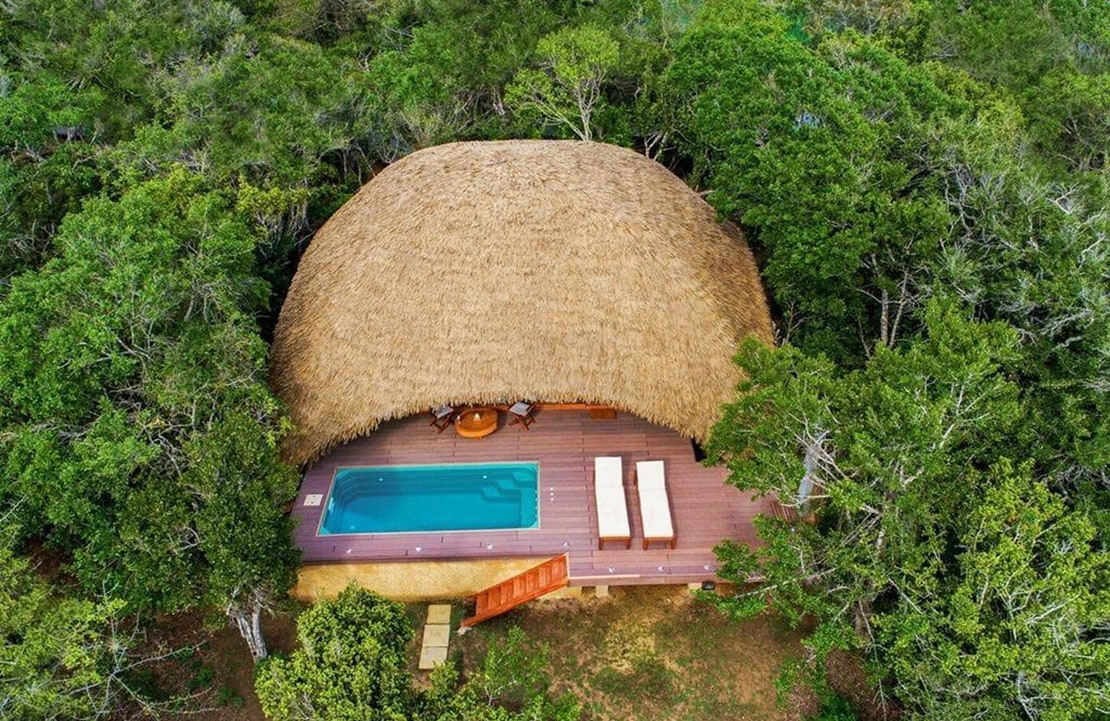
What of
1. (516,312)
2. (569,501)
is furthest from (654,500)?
(516,312)

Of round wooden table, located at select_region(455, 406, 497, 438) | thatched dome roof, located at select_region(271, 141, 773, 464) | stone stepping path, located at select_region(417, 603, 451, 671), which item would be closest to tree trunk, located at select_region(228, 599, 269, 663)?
stone stepping path, located at select_region(417, 603, 451, 671)

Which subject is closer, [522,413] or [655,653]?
[655,653]

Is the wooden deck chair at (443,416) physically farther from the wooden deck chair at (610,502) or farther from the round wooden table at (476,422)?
the wooden deck chair at (610,502)

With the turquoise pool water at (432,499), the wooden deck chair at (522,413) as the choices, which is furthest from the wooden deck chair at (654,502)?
the wooden deck chair at (522,413)

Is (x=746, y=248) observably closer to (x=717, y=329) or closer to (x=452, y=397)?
(x=717, y=329)

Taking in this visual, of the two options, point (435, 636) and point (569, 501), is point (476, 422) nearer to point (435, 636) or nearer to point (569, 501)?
point (569, 501)
